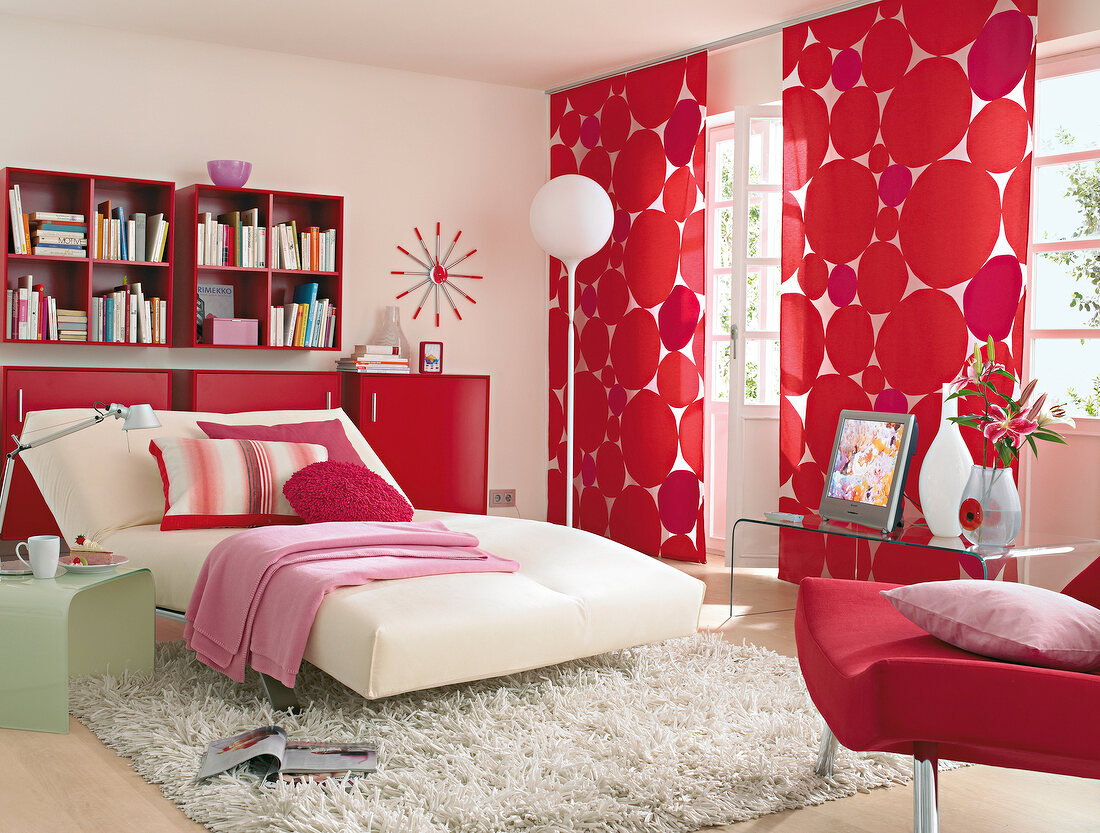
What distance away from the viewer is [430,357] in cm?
557

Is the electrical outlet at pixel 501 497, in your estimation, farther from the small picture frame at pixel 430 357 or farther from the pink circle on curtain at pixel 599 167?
the pink circle on curtain at pixel 599 167

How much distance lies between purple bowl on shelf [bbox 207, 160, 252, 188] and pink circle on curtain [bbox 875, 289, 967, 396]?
2928 mm

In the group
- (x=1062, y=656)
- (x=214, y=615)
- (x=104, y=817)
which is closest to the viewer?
(x=1062, y=656)

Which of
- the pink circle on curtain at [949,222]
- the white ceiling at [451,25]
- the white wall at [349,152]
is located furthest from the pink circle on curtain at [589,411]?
the pink circle on curtain at [949,222]

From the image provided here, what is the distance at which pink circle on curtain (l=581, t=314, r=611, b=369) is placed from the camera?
5.77 m

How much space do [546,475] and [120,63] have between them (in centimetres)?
309

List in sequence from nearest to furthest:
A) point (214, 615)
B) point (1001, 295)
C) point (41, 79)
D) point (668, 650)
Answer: point (214, 615), point (668, 650), point (1001, 295), point (41, 79)

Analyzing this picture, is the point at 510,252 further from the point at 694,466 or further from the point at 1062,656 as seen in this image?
the point at 1062,656

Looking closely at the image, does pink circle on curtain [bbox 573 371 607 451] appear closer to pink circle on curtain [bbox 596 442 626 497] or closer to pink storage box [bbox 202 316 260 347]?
pink circle on curtain [bbox 596 442 626 497]

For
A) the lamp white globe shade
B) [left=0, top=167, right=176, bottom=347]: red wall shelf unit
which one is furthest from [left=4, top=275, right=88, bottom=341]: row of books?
the lamp white globe shade

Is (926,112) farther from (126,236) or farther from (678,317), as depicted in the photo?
(126,236)

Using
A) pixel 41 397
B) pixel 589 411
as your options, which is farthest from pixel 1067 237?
pixel 41 397

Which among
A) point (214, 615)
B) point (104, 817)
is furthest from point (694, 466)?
point (104, 817)

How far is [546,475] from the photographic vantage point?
6.23 metres
